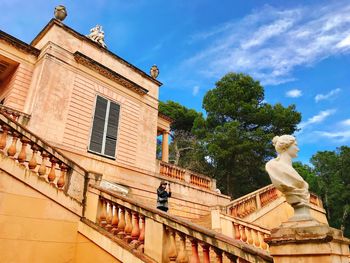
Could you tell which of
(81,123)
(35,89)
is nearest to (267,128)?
(81,123)

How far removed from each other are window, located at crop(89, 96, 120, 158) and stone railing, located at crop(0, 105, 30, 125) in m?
2.43

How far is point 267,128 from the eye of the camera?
2384 cm

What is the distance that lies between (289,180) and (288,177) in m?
0.04

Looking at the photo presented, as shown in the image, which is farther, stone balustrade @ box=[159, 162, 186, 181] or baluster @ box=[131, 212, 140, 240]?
stone balustrade @ box=[159, 162, 186, 181]

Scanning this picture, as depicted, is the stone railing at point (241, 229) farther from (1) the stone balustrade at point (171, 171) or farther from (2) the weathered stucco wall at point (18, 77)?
(2) the weathered stucco wall at point (18, 77)


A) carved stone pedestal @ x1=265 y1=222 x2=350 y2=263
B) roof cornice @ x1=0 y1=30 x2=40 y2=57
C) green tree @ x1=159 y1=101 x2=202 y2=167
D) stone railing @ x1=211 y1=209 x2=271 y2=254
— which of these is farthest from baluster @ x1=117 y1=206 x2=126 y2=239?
green tree @ x1=159 y1=101 x2=202 y2=167

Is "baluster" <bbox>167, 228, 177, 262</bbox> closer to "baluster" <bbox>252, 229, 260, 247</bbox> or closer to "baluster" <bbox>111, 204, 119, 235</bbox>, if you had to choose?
"baluster" <bbox>111, 204, 119, 235</bbox>

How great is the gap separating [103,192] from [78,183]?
54 centimetres

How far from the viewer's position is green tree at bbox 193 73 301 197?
73.7ft

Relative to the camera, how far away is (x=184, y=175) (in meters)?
13.5

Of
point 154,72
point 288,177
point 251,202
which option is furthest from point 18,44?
point 251,202

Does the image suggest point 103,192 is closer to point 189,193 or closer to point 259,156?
point 189,193

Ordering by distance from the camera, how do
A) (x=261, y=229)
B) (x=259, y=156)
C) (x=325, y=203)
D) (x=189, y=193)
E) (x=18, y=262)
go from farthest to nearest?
(x=325, y=203) → (x=259, y=156) → (x=189, y=193) → (x=261, y=229) → (x=18, y=262)

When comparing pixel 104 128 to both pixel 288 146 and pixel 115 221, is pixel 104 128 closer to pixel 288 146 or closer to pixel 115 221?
pixel 115 221
